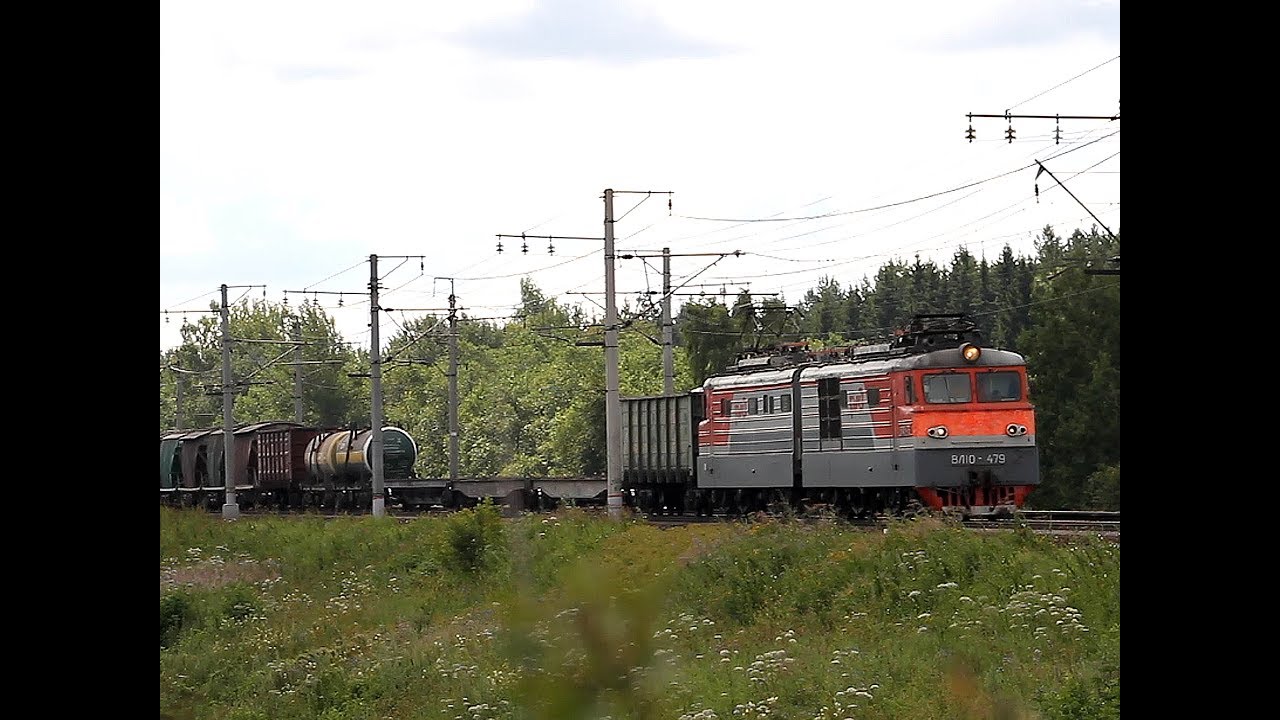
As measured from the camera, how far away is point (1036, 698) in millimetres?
13398

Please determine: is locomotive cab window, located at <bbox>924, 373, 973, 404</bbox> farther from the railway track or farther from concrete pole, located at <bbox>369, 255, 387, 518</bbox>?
concrete pole, located at <bbox>369, 255, 387, 518</bbox>

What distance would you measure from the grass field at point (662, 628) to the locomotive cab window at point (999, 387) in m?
5.03

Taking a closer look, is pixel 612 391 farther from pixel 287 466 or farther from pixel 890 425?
pixel 287 466

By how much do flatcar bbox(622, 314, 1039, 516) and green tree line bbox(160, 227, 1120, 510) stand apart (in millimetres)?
21282

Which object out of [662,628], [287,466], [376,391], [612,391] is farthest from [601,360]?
[662,628]

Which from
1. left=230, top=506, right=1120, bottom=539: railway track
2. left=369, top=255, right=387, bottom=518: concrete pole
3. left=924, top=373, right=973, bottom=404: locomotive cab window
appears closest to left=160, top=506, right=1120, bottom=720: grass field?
left=230, top=506, right=1120, bottom=539: railway track

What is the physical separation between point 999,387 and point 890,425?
Result: 2.27 meters

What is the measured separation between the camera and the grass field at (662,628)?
9.80ft

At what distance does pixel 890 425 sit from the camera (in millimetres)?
28422
